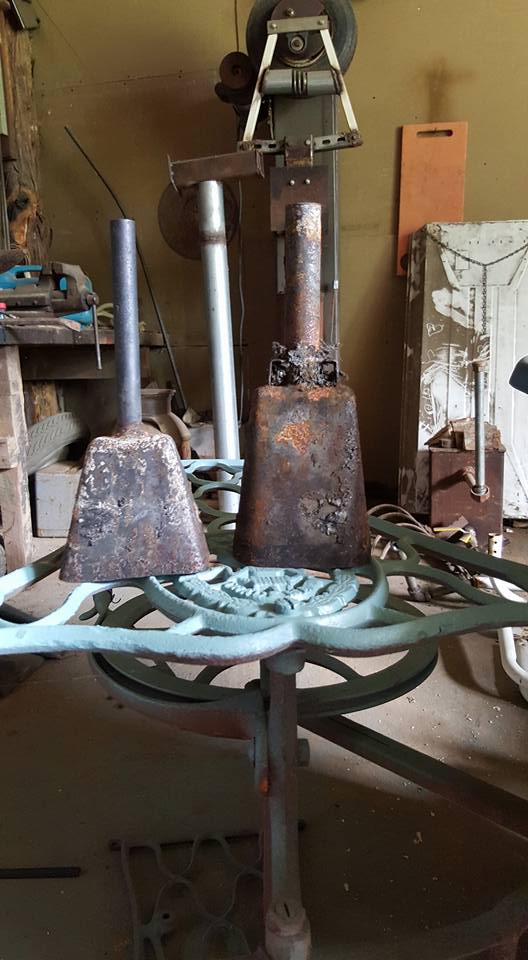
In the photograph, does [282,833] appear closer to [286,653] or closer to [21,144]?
[286,653]

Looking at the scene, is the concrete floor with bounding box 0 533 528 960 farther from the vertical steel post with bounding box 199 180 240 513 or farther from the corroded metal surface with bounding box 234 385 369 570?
the vertical steel post with bounding box 199 180 240 513

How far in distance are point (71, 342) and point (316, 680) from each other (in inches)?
58.9

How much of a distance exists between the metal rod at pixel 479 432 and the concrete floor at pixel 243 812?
0.65m

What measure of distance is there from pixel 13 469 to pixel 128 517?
5.67 feet

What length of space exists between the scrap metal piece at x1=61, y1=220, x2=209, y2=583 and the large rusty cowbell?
9cm

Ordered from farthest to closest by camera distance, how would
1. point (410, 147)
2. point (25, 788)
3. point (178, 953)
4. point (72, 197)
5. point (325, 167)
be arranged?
point (72, 197) < point (410, 147) < point (325, 167) < point (25, 788) < point (178, 953)

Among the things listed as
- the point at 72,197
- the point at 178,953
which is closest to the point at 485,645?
the point at 178,953

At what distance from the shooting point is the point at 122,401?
770 mm

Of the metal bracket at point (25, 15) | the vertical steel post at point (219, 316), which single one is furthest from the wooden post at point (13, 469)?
the metal bracket at point (25, 15)

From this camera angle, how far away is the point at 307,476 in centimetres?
78

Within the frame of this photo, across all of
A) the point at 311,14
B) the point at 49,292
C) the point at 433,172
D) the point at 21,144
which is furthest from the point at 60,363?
A: the point at 433,172

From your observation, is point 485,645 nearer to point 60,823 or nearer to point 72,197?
point 60,823

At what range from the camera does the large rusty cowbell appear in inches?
30.4

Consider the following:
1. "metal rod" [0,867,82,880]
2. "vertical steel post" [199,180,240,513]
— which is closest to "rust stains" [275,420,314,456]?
"metal rod" [0,867,82,880]
